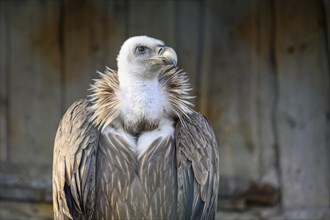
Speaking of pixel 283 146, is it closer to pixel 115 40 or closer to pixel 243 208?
pixel 243 208

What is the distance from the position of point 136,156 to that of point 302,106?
210cm

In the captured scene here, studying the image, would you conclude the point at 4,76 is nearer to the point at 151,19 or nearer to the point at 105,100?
the point at 151,19

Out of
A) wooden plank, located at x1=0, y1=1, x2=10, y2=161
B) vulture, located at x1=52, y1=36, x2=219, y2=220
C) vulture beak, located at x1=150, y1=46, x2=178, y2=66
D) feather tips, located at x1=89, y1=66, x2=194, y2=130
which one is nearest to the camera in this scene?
vulture beak, located at x1=150, y1=46, x2=178, y2=66

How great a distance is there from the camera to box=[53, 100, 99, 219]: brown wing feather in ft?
18.6

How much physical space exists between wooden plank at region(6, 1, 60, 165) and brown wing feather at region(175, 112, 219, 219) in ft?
6.57

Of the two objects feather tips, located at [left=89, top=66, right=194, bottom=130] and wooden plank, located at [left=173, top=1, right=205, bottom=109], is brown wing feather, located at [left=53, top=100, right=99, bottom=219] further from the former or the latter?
wooden plank, located at [left=173, top=1, right=205, bottom=109]

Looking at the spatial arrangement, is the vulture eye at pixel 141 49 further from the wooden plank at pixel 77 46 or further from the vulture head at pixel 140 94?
the wooden plank at pixel 77 46

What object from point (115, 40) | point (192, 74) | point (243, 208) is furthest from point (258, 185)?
point (115, 40)

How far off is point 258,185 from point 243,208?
0.19 metres

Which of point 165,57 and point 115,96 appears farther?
point 115,96

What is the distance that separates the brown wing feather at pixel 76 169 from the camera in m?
5.66

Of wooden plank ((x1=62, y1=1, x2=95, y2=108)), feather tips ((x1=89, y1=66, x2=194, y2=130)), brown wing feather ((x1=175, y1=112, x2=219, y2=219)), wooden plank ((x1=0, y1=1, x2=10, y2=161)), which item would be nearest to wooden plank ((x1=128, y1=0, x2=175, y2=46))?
wooden plank ((x1=62, y1=1, x2=95, y2=108))

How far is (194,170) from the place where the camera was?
570 cm

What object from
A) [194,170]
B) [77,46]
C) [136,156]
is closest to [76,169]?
[136,156]
